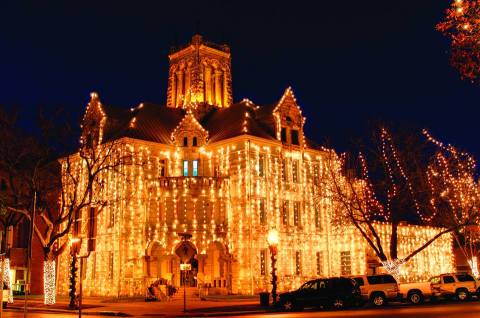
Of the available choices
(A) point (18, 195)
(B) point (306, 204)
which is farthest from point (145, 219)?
(B) point (306, 204)

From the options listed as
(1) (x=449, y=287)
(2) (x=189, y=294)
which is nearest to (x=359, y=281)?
(1) (x=449, y=287)

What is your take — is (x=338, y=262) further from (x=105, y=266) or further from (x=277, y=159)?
(x=105, y=266)

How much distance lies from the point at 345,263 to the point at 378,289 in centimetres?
1572

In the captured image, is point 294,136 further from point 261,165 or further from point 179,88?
point 179,88

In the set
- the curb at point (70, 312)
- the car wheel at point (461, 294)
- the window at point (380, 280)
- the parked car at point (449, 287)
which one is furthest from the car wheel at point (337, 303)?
the curb at point (70, 312)

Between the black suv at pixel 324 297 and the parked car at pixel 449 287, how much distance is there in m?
5.29

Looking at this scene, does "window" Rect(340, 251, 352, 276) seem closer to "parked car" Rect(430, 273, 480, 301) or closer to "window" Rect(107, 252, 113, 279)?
"parked car" Rect(430, 273, 480, 301)

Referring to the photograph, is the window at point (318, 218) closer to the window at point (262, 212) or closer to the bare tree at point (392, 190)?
the window at point (262, 212)

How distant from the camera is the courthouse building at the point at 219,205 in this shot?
41.2 meters

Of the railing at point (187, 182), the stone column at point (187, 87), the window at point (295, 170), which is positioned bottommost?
the railing at point (187, 182)

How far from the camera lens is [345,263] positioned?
4619 cm

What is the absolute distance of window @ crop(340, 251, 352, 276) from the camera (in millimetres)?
45750

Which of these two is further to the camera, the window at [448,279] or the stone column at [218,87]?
the stone column at [218,87]

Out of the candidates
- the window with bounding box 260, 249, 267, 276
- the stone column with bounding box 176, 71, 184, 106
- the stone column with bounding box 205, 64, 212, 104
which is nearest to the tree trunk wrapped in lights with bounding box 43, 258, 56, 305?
the window with bounding box 260, 249, 267, 276
